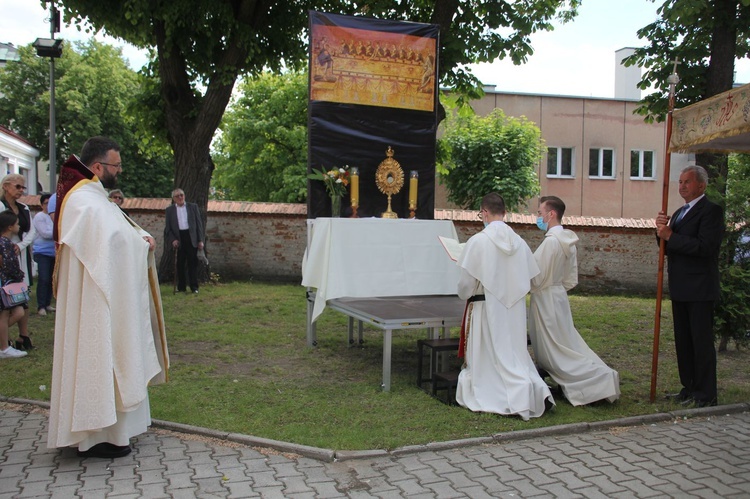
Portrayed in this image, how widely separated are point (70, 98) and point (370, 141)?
30769mm

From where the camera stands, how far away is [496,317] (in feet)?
19.4

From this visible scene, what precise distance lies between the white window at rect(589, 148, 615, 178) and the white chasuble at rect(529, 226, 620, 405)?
27.1 meters

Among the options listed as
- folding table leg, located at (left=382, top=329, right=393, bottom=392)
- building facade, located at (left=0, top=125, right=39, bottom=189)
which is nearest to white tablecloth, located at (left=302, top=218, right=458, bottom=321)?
folding table leg, located at (left=382, top=329, right=393, bottom=392)

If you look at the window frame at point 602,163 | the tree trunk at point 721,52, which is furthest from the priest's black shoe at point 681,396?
the window frame at point 602,163

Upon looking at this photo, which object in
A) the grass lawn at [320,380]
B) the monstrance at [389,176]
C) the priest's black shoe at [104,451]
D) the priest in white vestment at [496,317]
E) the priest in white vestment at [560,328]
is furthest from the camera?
the monstrance at [389,176]

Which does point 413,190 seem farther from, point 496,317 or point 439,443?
point 439,443

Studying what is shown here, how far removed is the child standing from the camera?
24.6 ft

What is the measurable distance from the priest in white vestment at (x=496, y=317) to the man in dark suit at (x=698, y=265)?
1.37 meters

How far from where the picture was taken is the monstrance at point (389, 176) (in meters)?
8.91

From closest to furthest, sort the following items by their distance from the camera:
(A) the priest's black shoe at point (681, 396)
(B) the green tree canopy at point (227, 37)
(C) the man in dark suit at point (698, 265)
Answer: (C) the man in dark suit at point (698, 265) → (A) the priest's black shoe at point (681, 396) → (B) the green tree canopy at point (227, 37)

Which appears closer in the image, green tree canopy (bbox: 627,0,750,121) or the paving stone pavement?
the paving stone pavement

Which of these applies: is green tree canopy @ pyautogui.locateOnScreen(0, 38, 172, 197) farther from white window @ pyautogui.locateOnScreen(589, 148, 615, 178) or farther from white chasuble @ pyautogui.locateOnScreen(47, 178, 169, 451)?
white chasuble @ pyautogui.locateOnScreen(47, 178, 169, 451)

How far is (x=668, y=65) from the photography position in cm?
1086

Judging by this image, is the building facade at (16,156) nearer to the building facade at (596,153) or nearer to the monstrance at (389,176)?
the building facade at (596,153)
